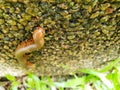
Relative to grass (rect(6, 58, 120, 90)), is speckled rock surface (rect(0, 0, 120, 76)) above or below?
above

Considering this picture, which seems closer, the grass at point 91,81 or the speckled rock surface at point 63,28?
the speckled rock surface at point 63,28

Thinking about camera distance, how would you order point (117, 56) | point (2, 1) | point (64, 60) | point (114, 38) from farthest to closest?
point (117, 56) < point (64, 60) < point (114, 38) < point (2, 1)

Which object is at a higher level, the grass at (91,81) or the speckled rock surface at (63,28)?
the speckled rock surface at (63,28)

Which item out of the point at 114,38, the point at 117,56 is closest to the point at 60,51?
the point at 114,38

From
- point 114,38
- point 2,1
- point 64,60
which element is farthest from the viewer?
point 64,60

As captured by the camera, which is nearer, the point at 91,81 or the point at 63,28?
the point at 63,28

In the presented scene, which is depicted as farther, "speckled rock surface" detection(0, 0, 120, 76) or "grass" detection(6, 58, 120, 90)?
"grass" detection(6, 58, 120, 90)

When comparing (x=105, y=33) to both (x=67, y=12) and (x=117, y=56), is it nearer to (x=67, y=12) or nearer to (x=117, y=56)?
(x=67, y=12)

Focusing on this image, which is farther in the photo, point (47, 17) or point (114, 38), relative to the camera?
point (114, 38)
